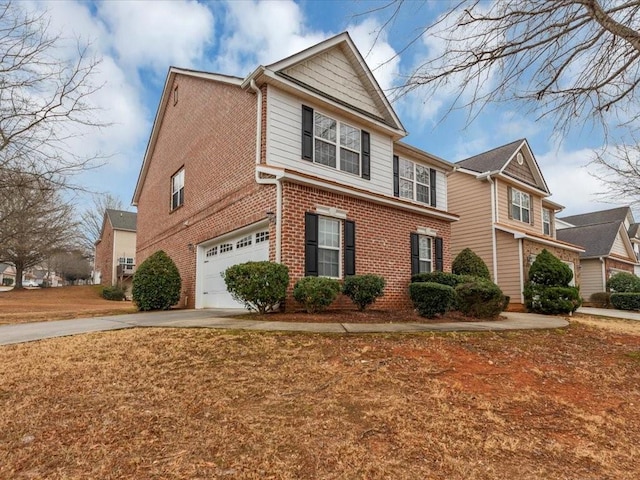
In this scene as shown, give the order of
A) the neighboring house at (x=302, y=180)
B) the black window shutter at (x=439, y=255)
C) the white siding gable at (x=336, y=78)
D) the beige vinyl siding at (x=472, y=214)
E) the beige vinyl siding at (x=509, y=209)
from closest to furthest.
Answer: the neighboring house at (x=302, y=180), the white siding gable at (x=336, y=78), the black window shutter at (x=439, y=255), the beige vinyl siding at (x=472, y=214), the beige vinyl siding at (x=509, y=209)

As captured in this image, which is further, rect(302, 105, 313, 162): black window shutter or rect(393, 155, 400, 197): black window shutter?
rect(393, 155, 400, 197): black window shutter

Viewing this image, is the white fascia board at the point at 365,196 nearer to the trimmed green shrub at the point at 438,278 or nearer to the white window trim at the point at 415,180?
the white window trim at the point at 415,180

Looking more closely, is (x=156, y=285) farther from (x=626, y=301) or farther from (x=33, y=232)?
(x=626, y=301)

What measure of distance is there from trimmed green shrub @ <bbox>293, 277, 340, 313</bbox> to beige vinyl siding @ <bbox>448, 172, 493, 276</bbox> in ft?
33.5

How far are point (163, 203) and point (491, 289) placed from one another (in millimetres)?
12843

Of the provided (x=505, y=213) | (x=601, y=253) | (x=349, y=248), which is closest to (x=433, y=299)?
(x=349, y=248)

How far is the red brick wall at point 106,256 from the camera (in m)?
34.5

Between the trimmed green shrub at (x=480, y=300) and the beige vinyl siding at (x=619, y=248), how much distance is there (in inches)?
741

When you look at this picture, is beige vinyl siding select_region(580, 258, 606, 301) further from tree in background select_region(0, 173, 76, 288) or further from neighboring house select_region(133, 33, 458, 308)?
tree in background select_region(0, 173, 76, 288)

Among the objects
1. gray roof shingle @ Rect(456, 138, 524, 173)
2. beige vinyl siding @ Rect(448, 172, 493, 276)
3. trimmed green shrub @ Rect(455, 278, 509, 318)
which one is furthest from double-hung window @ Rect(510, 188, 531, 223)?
trimmed green shrub @ Rect(455, 278, 509, 318)

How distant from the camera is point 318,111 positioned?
1084cm

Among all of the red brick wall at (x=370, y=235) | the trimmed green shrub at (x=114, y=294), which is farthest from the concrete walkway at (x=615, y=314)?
the trimmed green shrub at (x=114, y=294)

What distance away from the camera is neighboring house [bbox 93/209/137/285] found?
3325cm

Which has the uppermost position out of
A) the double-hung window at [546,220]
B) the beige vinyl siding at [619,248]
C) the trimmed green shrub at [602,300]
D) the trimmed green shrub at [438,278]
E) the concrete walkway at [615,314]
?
the double-hung window at [546,220]
